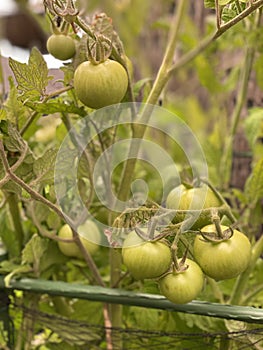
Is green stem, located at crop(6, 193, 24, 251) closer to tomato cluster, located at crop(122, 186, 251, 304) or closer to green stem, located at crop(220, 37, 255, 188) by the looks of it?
tomato cluster, located at crop(122, 186, 251, 304)

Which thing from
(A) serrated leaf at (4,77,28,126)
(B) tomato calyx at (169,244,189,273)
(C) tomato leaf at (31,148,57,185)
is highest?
(A) serrated leaf at (4,77,28,126)

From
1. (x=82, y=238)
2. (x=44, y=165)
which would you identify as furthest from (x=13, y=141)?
(x=82, y=238)

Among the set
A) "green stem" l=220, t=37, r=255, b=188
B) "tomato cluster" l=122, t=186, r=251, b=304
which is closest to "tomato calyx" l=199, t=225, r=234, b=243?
"tomato cluster" l=122, t=186, r=251, b=304

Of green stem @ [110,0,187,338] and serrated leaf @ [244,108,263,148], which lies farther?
serrated leaf @ [244,108,263,148]

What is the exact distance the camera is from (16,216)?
0.49 m

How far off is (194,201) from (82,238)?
0.14 metres

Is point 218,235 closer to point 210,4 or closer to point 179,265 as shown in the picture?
point 179,265

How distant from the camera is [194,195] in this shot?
1.19 feet

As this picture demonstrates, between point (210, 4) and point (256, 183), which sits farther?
point (256, 183)

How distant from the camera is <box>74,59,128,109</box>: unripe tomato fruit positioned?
1.07ft

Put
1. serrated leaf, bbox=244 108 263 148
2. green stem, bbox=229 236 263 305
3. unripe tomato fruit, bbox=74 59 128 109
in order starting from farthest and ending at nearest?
serrated leaf, bbox=244 108 263 148
green stem, bbox=229 236 263 305
unripe tomato fruit, bbox=74 59 128 109

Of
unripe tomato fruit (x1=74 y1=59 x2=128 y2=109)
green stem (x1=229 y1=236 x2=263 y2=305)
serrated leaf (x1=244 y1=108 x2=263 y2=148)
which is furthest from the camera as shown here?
serrated leaf (x1=244 y1=108 x2=263 y2=148)

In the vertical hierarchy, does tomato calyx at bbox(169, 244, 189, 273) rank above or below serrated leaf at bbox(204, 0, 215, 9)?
below

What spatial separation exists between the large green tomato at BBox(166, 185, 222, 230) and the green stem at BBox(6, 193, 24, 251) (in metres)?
0.16
